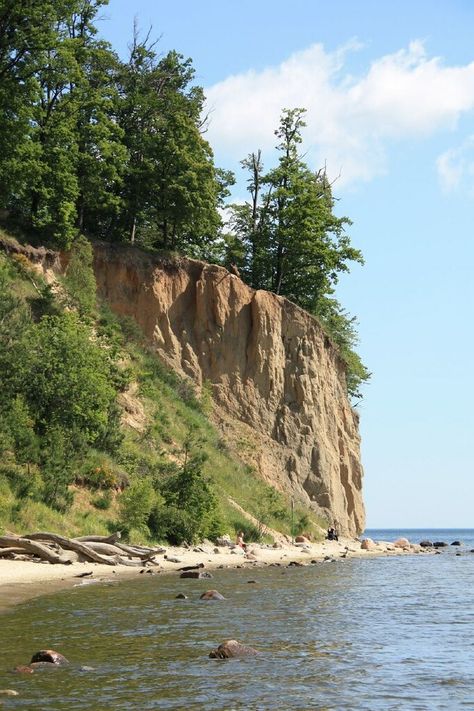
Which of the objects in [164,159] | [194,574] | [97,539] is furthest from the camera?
[164,159]

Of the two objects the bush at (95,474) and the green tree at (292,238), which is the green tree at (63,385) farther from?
the green tree at (292,238)

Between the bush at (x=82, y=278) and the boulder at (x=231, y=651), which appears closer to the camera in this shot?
the boulder at (x=231, y=651)

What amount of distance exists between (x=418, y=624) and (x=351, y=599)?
15.9ft

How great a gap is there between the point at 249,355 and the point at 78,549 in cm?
3107

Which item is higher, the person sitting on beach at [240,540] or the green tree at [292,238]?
the green tree at [292,238]

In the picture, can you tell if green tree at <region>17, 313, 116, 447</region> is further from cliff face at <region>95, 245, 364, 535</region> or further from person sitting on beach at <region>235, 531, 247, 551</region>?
cliff face at <region>95, 245, 364, 535</region>

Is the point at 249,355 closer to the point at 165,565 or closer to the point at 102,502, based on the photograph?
the point at 102,502

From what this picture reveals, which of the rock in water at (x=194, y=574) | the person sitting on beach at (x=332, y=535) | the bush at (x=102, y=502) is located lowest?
the rock in water at (x=194, y=574)

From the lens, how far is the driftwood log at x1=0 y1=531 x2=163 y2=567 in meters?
25.4

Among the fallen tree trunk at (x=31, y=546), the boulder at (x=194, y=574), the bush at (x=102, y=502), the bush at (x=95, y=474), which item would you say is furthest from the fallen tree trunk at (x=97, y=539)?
the bush at (x=95, y=474)

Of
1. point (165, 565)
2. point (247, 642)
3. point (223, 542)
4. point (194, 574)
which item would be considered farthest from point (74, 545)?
point (223, 542)

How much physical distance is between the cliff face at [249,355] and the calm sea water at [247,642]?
28187 millimetres

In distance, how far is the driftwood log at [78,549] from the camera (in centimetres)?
2539

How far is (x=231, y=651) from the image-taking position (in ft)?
46.4
